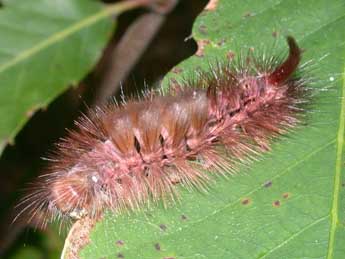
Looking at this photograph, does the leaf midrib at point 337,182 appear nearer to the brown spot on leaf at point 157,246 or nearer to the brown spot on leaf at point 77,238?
the brown spot on leaf at point 157,246

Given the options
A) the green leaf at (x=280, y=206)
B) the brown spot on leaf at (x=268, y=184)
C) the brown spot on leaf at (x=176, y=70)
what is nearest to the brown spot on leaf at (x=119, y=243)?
the green leaf at (x=280, y=206)

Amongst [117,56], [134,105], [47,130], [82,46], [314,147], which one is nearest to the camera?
[314,147]

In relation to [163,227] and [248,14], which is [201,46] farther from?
[163,227]

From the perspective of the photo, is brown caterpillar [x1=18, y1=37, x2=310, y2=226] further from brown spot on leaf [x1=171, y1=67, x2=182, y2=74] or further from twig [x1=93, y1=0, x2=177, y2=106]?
twig [x1=93, y1=0, x2=177, y2=106]

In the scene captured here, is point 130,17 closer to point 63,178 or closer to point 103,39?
point 103,39

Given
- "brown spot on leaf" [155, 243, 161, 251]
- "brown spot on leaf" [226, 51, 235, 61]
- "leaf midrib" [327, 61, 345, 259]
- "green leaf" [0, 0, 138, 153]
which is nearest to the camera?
"leaf midrib" [327, 61, 345, 259]

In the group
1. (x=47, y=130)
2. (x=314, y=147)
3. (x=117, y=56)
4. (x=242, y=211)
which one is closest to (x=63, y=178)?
(x=242, y=211)

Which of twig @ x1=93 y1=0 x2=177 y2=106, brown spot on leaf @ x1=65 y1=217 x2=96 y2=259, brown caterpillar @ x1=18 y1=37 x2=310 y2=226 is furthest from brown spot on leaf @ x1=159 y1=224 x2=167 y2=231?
twig @ x1=93 y1=0 x2=177 y2=106
